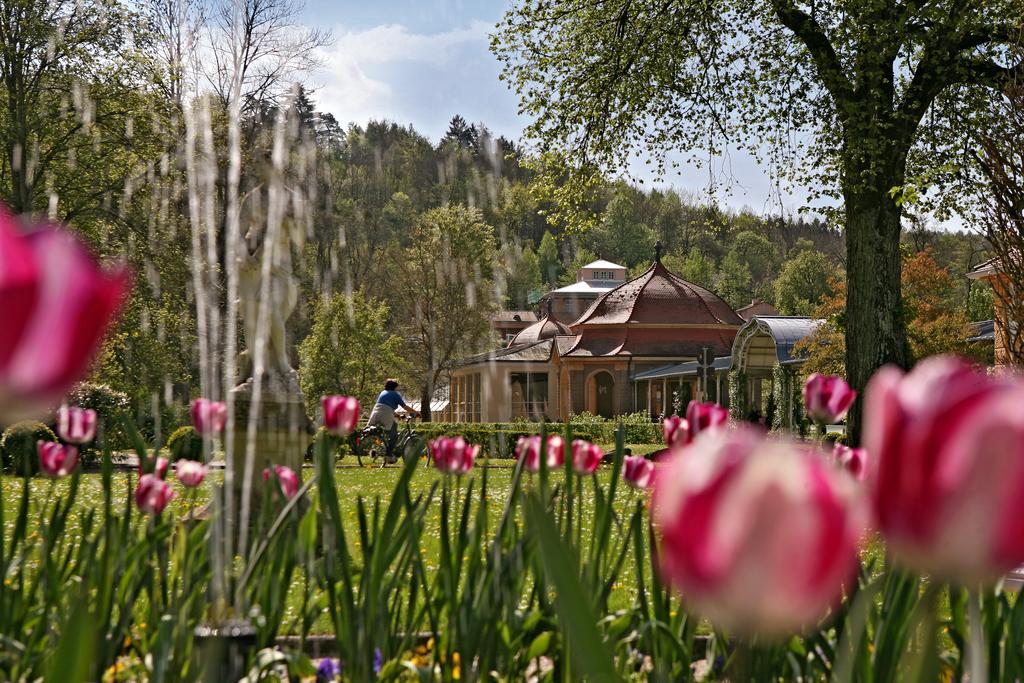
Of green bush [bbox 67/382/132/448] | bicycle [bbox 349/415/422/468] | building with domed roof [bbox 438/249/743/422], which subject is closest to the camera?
green bush [bbox 67/382/132/448]

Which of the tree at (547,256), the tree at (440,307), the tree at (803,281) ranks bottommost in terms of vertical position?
the tree at (440,307)

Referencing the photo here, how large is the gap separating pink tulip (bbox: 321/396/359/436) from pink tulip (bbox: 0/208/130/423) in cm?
222

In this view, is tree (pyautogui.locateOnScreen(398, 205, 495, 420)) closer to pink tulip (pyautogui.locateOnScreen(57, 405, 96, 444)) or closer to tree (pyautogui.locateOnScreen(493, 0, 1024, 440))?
tree (pyautogui.locateOnScreen(493, 0, 1024, 440))

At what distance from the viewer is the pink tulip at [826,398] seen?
7.73 ft

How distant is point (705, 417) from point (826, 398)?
34 centimetres

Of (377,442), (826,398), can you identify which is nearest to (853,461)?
(826,398)

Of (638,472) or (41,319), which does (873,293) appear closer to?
(638,472)

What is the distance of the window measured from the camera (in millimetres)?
54688

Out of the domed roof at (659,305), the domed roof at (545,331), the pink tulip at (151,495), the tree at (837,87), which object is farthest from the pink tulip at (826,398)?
the domed roof at (545,331)

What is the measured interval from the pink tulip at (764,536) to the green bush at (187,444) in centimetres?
260

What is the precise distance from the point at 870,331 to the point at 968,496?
47.0 feet

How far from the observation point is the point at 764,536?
0.50 metres

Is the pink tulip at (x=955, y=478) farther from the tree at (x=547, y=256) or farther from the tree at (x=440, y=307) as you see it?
the tree at (x=547, y=256)

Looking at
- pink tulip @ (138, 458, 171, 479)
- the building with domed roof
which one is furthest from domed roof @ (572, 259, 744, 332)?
pink tulip @ (138, 458, 171, 479)
